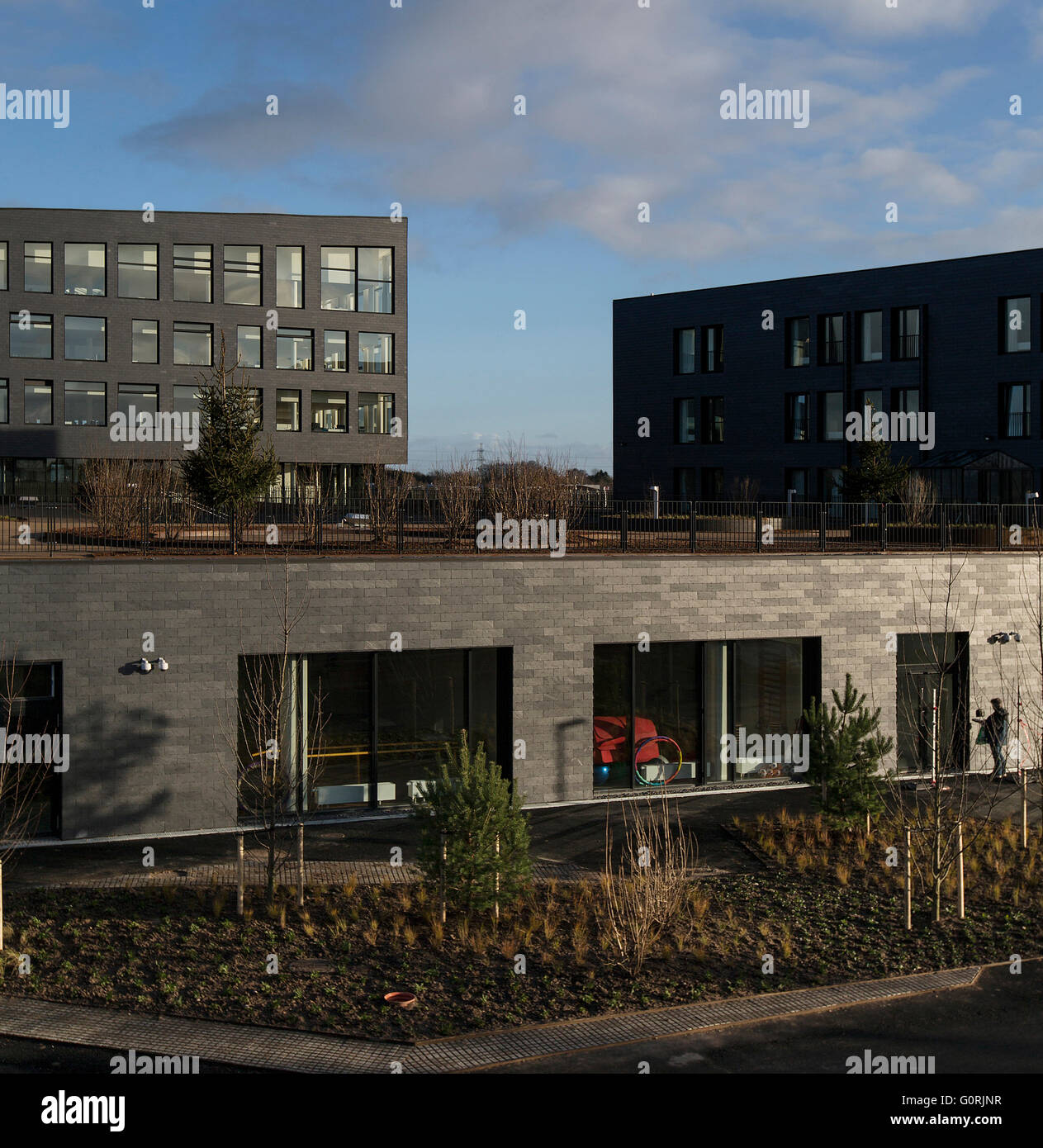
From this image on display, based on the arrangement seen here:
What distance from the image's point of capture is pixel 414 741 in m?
18.3

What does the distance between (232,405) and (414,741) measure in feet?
26.1

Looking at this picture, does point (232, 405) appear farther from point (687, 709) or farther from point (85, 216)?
point (85, 216)

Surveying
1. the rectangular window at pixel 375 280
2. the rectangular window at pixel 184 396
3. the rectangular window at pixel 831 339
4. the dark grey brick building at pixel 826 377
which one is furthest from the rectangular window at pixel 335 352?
the rectangular window at pixel 831 339

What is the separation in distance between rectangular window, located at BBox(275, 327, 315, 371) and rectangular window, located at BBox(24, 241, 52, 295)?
8438 millimetres

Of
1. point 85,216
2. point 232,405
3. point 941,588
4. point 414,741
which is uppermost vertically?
point 85,216

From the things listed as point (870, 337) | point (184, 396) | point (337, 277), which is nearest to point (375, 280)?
point (337, 277)

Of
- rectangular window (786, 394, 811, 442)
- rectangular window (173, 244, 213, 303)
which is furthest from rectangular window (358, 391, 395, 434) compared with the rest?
rectangular window (786, 394, 811, 442)

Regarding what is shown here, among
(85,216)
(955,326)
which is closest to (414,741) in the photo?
(85,216)

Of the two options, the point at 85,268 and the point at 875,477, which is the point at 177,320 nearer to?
the point at 85,268

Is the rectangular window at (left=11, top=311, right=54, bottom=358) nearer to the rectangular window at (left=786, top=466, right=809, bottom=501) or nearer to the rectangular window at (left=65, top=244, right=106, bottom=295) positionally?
the rectangular window at (left=65, top=244, right=106, bottom=295)

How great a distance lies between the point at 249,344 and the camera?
42812mm

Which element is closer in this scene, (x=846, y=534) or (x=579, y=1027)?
(x=579, y=1027)

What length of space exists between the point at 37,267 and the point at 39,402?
4.88 meters
